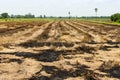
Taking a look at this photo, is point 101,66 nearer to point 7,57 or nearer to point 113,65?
point 113,65

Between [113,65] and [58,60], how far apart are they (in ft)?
8.46

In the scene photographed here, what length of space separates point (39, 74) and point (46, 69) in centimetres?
100

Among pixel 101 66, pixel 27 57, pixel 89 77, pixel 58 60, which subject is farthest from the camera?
pixel 27 57

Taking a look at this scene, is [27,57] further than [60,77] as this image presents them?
Yes

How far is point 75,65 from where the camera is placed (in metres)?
12.1

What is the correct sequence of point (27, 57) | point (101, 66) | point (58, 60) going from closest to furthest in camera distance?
point (101, 66) → point (58, 60) → point (27, 57)

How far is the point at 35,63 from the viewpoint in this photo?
1250cm

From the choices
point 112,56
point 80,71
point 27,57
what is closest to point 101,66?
point 80,71

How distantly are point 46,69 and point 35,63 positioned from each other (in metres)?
1.41

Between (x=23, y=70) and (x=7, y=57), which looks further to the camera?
(x=7, y=57)

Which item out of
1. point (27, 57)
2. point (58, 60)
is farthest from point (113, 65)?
point (27, 57)

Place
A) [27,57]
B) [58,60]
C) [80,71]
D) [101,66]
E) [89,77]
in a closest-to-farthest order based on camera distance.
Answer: [89,77], [80,71], [101,66], [58,60], [27,57]

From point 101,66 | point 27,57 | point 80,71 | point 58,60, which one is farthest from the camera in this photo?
point 27,57

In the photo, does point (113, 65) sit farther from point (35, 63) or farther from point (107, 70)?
point (35, 63)
